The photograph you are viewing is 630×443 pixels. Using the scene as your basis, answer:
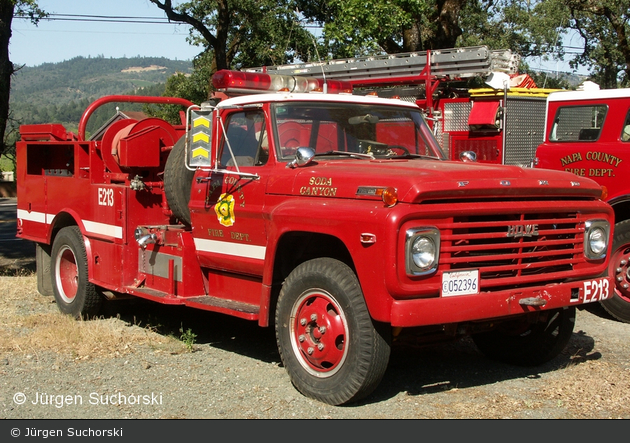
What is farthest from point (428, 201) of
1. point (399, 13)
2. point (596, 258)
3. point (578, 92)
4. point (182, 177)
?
point (399, 13)

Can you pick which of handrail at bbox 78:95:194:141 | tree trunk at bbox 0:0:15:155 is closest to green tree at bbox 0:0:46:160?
tree trunk at bbox 0:0:15:155

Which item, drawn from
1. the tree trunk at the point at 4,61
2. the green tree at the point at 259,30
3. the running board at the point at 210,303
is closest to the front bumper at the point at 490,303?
the running board at the point at 210,303

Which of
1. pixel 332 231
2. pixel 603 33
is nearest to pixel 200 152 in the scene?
pixel 332 231

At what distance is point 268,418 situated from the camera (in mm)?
4914

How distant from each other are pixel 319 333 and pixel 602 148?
4.67m

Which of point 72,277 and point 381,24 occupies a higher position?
point 381,24

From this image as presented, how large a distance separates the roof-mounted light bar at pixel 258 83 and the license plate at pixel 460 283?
8.54 ft

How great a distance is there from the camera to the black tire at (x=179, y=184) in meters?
6.73

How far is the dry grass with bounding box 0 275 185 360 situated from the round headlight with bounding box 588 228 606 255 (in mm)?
3579

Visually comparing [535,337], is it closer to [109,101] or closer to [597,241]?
[597,241]

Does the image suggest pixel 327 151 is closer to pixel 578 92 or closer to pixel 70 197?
pixel 70 197

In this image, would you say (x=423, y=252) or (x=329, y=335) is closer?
(x=423, y=252)

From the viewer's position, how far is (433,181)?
15.4ft

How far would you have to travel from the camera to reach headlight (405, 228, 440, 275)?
180 inches
